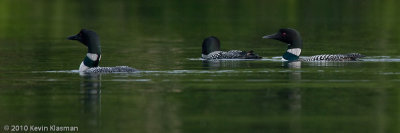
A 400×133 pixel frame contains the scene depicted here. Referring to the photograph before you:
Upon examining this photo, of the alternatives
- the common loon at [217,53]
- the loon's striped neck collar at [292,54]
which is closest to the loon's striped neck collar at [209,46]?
the common loon at [217,53]

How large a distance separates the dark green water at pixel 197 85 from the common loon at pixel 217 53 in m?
0.32

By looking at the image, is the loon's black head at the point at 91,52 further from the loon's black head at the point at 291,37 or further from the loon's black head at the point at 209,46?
the loon's black head at the point at 291,37

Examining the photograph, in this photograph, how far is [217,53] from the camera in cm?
3058

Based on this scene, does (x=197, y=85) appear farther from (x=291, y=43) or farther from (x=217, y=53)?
(x=291, y=43)

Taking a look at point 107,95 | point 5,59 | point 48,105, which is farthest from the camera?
point 5,59

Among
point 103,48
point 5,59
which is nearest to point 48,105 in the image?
point 5,59

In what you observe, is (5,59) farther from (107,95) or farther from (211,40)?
(107,95)

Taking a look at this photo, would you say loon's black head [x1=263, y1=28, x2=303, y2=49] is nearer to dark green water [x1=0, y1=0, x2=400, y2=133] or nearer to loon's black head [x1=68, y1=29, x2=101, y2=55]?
dark green water [x1=0, y1=0, x2=400, y2=133]

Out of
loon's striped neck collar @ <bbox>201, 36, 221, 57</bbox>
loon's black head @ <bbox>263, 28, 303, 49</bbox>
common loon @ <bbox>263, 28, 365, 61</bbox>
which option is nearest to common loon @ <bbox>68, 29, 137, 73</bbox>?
common loon @ <bbox>263, 28, 365, 61</bbox>

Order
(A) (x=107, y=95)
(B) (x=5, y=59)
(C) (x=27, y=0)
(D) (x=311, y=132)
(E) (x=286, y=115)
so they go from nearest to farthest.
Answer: (D) (x=311, y=132)
(E) (x=286, y=115)
(A) (x=107, y=95)
(B) (x=5, y=59)
(C) (x=27, y=0)

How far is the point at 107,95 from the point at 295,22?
3596 cm

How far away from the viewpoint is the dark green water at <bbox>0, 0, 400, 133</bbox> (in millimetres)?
17562

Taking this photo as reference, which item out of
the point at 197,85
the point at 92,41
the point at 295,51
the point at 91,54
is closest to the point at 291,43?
the point at 295,51

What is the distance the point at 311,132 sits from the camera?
16422mm
